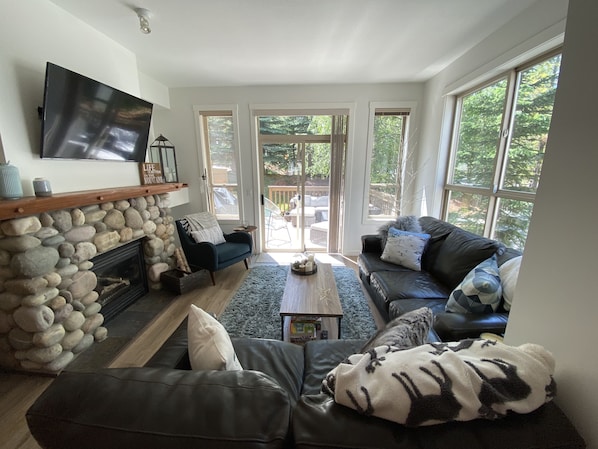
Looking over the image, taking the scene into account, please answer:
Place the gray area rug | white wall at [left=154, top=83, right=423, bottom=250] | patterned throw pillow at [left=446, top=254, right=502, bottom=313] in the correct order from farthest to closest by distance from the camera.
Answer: white wall at [left=154, top=83, right=423, bottom=250] → the gray area rug → patterned throw pillow at [left=446, top=254, right=502, bottom=313]

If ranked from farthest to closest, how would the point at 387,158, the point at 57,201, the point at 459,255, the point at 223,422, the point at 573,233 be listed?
the point at 387,158 → the point at 459,255 → the point at 57,201 → the point at 573,233 → the point at 223,422

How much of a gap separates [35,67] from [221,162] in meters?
2.32

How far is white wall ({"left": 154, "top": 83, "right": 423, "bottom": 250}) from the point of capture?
364 cm

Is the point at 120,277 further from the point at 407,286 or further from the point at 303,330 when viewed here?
the point at 407,286

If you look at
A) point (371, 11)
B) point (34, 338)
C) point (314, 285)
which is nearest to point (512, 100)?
point (371, 11)

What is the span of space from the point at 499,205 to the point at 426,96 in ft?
6.57

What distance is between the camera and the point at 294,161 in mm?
3994

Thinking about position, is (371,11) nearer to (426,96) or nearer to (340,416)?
(426,96)

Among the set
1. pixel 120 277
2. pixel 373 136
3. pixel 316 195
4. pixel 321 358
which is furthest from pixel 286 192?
pixel 321 358

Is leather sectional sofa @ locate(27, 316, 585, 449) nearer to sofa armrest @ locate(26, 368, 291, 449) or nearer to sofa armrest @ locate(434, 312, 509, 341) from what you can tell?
sofa armrest @ locate(26, 368, 291, 449)

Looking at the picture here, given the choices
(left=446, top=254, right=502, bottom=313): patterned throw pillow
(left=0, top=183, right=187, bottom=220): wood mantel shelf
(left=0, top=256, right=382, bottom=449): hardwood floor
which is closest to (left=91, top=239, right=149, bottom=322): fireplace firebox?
(left=0, top=256, right=382, bottom=449): hardwood floor

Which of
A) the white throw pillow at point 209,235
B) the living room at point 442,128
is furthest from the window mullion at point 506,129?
the white throw pillow at point 209,235

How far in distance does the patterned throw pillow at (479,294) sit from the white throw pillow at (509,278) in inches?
1.3

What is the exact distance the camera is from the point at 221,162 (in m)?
4.00
